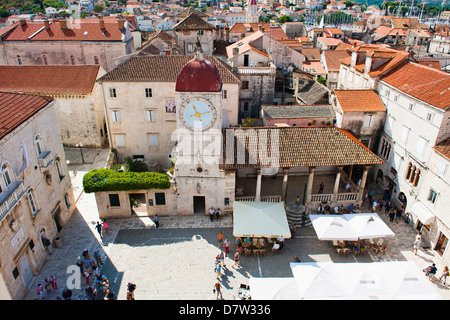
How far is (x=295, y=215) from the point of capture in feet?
94.5

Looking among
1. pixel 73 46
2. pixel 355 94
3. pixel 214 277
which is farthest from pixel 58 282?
pixel 73 46

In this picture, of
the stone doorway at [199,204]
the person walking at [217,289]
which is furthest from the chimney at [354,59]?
the person walking at [217,289]

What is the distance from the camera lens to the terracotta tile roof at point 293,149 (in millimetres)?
27281

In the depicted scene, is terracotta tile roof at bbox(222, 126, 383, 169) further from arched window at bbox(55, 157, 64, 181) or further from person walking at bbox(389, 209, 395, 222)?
arched window at bbox(55, 157, 64, 181)

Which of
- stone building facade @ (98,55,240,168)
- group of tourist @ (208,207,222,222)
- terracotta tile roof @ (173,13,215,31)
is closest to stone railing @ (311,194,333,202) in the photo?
group of tourist @ (208,207,222,222)

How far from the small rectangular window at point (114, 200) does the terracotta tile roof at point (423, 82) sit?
1047 inches

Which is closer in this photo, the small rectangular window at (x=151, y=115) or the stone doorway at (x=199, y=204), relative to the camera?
the stone doorway at (x=199, y=204)

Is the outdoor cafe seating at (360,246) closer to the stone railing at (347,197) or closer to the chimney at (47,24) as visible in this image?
the stone railing at (347,197)

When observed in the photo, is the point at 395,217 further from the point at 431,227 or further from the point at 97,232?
the point at 97,232

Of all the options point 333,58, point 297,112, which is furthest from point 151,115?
point 333,58

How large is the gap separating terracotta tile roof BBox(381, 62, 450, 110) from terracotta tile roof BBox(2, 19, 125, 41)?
4332 cm

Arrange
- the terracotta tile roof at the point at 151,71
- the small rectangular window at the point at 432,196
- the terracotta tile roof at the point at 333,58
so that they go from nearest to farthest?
the small rectangular window at the point at 432,196, the terracotta tile roof at the point at 151,71, the terracotta tile roof at the point at 333,58

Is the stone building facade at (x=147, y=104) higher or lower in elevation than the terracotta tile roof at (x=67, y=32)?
lower
